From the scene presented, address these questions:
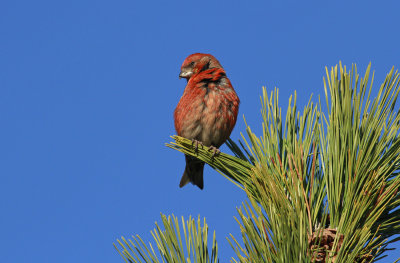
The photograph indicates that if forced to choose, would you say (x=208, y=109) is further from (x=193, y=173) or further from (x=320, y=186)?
→ (x=320, y=186)

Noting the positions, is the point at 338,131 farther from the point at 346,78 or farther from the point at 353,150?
the point at 346,78

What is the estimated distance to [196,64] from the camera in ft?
18.2

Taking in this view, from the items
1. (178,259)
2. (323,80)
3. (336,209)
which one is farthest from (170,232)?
(323,80)

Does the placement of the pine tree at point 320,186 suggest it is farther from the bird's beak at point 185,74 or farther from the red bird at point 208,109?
the bird's beak at point 185,74

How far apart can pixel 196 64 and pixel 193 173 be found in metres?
1.21

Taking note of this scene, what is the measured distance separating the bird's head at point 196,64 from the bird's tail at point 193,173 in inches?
38.2

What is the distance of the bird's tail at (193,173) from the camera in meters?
5.21

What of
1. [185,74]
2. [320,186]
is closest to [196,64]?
[185,74]

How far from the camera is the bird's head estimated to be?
18.1ft

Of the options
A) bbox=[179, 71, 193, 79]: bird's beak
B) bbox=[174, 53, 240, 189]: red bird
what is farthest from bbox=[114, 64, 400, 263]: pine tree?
bbox=[179, 71, 193, 79]: bird's beak

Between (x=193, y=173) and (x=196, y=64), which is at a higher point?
(x=196, y=64)

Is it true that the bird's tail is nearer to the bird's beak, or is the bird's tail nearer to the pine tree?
the bird's beak

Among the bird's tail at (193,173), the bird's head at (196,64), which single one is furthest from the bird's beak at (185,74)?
the bird's tail at (193,173)

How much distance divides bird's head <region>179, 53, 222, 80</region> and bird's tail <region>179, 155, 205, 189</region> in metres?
0.97
